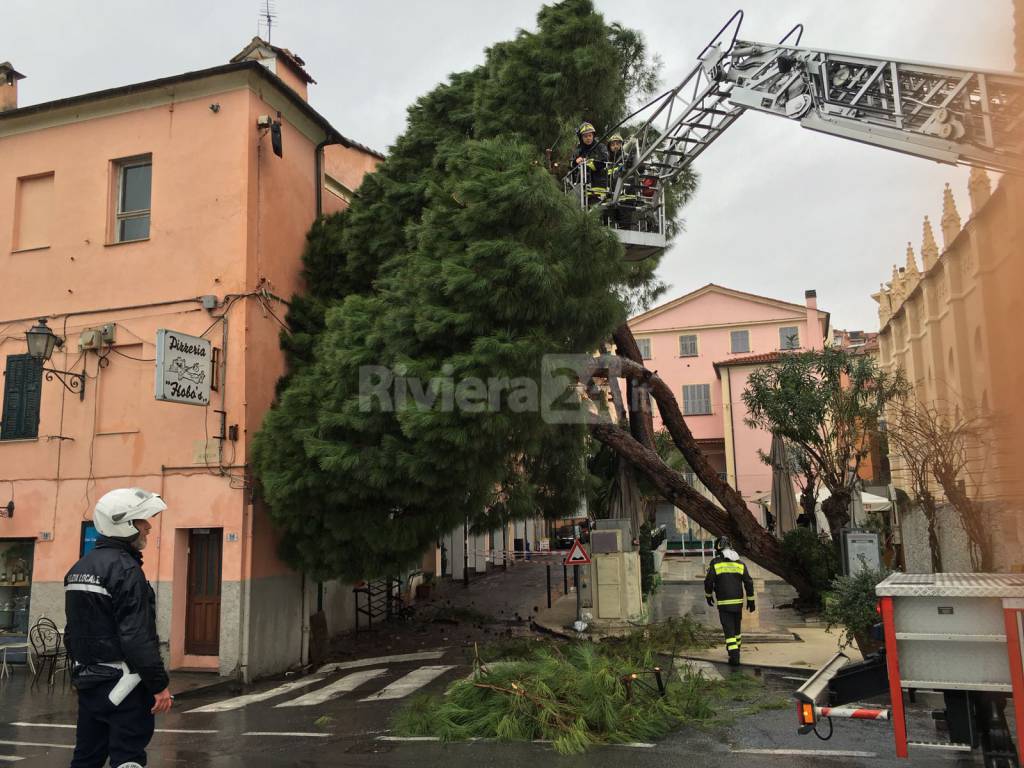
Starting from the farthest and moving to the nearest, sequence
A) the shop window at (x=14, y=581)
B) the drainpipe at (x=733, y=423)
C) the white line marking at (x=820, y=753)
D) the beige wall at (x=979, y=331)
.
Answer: the drainpipe at (x=733, y=423)
the shop window at (x=14, y=581)
the white line marking at (x=820, y=753)
the beige wall at (x=979, y=331)

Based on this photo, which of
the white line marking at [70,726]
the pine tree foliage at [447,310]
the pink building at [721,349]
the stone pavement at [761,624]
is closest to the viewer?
the white line marking at [70,726]

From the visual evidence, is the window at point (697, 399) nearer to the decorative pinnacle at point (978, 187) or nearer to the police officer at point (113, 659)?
the decorative pinnacle at point (978, 187)

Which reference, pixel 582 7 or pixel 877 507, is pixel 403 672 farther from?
pixel 877 507

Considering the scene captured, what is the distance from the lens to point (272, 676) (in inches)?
492

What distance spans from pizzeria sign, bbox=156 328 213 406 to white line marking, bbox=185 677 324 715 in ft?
13.7

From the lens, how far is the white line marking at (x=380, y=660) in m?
12.8

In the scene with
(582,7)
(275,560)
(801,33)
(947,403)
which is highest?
(582,7)

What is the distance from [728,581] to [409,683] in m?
4.68

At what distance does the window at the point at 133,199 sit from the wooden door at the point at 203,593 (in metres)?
5.30

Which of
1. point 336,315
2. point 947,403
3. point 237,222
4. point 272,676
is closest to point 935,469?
point 947,403

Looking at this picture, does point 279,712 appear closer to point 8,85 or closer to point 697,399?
point 8,85

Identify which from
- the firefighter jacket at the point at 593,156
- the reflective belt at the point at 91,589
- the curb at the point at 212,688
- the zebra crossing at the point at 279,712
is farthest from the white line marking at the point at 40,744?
the firefighter jacket at the point at 593,156

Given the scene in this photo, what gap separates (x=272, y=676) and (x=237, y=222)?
Answer: 23.5 ft

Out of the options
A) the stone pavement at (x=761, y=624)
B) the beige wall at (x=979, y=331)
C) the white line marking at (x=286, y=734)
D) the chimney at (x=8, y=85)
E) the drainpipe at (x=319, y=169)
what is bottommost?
the white line marking at (x=286, y=734)
